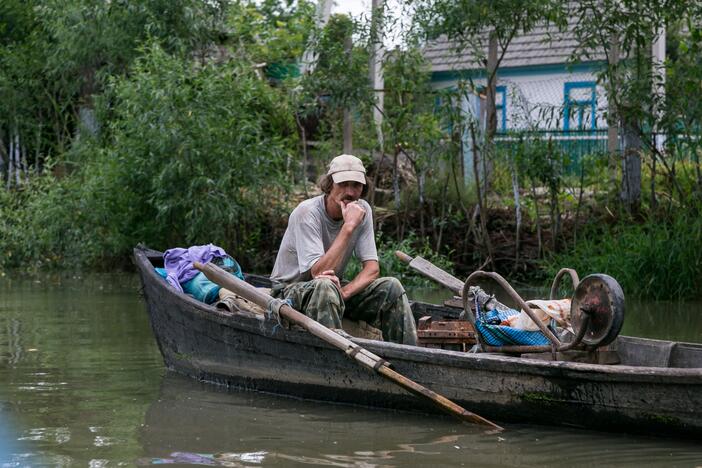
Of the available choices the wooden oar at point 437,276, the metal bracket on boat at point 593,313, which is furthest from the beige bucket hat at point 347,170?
the metal bracket on boat at point 593,313

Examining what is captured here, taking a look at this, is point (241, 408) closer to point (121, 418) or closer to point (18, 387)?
point (121, 418)

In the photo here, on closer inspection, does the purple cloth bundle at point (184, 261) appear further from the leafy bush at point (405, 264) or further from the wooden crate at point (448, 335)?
the leafy bush at point (405, 264)

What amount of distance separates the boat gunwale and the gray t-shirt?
0.40 metres

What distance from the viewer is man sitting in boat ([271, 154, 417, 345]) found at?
23.4ft

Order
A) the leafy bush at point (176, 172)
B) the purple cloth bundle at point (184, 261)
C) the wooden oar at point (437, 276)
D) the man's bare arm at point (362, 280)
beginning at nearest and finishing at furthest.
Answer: the man's bare arm at point (362, 280) → the wooden oar at point (437, 276) → the purple cloth bundle at point (184, 261) → the leafy bush at point (176, 172)

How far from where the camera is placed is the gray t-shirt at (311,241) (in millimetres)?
7293

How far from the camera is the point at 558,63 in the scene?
73.3 ft

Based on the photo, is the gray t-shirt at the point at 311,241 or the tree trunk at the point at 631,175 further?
the tree trunk at the point at 631,175

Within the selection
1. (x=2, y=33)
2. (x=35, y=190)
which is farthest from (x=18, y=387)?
(x=2, y=33)

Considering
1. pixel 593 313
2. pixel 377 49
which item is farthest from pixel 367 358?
pixel 377 49

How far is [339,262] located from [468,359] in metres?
1.24

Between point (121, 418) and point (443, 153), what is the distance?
8263 millimetres

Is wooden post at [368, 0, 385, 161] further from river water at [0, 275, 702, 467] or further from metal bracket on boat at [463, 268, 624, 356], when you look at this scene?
metal bracket on boat at [463, 268, 624, 356]

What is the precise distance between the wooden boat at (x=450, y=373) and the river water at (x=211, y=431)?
0.33ft
